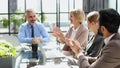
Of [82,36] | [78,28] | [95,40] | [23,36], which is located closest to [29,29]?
[23,36]

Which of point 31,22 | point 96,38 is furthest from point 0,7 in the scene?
point 96,38

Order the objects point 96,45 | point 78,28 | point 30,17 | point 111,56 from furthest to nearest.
A: 1. point 30,17
2. point 78,28
3. point 96,45
4. point 111,56

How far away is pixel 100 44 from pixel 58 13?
12.4 feet

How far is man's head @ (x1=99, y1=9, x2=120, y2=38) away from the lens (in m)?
2.19

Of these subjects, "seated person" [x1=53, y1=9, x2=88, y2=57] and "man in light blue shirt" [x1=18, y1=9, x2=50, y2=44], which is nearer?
"seated person" [x1=53, y1=9, x2=88, y2=57]

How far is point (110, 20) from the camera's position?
2.19 m

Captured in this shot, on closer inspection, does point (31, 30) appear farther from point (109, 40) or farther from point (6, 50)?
point (109, 40)

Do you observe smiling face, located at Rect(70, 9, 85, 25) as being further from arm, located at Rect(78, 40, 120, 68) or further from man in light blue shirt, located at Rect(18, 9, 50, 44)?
arm, located at Rect(78, 40, 120, 68)

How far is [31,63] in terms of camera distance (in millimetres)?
2707

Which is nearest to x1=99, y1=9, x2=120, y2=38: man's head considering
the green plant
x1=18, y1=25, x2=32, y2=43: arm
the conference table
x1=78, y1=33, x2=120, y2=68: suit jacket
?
x1=78, y1=33, x2=120, y2=68: suit jacket

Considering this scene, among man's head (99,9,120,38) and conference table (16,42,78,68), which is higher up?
man's head (99,9,120,38)

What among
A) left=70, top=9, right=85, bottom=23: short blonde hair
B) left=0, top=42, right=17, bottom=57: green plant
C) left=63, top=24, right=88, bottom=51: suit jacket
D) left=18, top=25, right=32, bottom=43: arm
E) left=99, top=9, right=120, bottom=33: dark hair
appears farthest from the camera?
left=18, top=25, right=32, bottom=43: arm

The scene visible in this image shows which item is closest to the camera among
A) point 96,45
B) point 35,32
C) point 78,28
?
point 96,45

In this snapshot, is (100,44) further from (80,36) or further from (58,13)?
(58,13)
